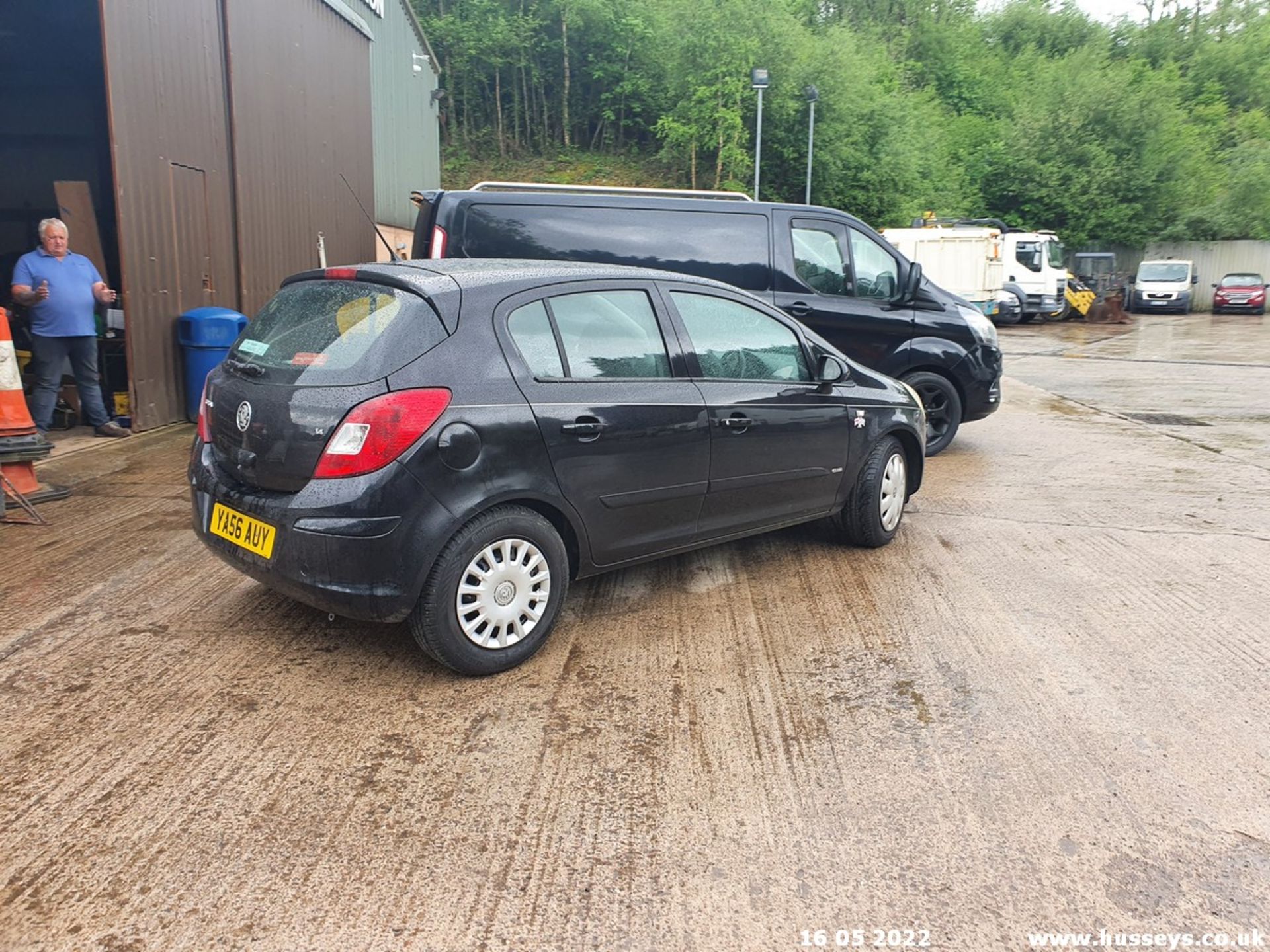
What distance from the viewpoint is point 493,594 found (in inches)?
150

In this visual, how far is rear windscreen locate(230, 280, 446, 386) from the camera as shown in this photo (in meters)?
3.68

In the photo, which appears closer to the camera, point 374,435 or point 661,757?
point 661,757

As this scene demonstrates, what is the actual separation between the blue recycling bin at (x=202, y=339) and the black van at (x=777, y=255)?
9.46ft

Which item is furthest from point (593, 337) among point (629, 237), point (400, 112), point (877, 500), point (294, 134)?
point (400, 112)

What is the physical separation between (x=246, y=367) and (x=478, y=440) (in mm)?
1148

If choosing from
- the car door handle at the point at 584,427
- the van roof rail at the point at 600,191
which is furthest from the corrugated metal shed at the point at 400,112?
the car door handle at the point at 584,427

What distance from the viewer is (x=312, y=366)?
12.5 ft

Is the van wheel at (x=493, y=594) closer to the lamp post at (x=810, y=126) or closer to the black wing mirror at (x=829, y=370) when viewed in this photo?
the black wing mirror at (x=829, y=370)

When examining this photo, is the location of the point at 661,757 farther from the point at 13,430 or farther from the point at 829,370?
the point at 13,430

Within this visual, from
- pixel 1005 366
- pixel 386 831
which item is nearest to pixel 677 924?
pixel 386 831

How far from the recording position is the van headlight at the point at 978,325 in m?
8.40

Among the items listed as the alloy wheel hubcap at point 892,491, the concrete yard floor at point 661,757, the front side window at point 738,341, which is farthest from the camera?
the alloy wheel hubcap at point 892,491

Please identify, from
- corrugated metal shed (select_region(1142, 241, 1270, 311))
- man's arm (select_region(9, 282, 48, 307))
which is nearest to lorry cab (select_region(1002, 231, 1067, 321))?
corrugated metal shed (select_region(1142, 241, 1270, 311))

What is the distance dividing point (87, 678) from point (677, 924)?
2.59 metres
